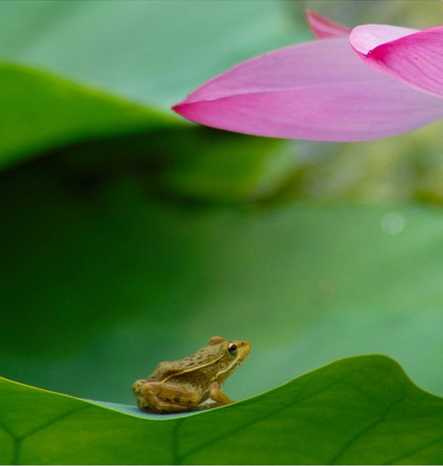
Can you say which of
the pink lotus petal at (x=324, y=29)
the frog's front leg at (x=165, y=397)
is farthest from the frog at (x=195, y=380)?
the pink lotus petal at (x=324, y=29)

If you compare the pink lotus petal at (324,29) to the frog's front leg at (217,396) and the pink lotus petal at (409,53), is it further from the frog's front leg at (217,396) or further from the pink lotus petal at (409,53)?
the frog's front leg at (217,396)

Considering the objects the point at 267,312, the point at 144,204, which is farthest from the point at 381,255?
the point at 144,204

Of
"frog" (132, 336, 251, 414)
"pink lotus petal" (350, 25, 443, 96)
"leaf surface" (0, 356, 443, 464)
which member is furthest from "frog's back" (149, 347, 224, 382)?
"pink lotus petal" (350, 25, 443, 96)

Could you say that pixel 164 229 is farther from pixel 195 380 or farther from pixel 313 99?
pixel 313 99

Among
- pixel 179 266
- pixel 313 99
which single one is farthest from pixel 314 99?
pixel 179 266

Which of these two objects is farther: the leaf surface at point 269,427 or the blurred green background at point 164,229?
the blurred green background at point 164,229
